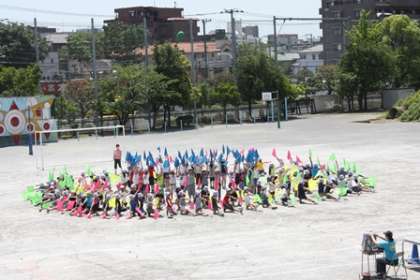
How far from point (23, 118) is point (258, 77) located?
81.4ft

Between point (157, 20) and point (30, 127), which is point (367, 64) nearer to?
point (30, 127)

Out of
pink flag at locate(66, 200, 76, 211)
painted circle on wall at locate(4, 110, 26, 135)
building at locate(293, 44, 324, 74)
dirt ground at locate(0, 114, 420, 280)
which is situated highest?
building at locate(293, 44, 324, 74)

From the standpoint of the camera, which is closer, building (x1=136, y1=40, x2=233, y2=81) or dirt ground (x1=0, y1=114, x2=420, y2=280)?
dirt ground (x1=0, y1=114, x2=420, y2=280)

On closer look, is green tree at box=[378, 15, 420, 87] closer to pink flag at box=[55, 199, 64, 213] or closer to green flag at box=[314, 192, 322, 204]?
green flag at box=[314, 192, 322, 204]

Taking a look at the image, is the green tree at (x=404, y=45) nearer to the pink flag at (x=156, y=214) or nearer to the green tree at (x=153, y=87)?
the green tree at (x=153, y=87)

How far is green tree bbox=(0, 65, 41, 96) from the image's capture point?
61969 mm

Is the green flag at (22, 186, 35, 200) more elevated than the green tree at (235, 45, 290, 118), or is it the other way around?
the green tree at (235, 45, 290, 118)

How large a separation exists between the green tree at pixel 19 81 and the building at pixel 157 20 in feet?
184

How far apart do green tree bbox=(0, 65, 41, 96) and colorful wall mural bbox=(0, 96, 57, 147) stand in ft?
14.0

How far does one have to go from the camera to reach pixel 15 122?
57.2 metres

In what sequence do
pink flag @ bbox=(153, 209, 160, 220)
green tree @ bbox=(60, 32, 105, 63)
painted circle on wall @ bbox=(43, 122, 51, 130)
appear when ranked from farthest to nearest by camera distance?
green tree @ bbox=(60, 32, 105, 63) < painted circle on wall @ bbox=(43, 122, 51, 130) < pink flag @ bbox=(153, 209, 160, 220)

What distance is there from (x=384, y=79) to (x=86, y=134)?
3304 cm

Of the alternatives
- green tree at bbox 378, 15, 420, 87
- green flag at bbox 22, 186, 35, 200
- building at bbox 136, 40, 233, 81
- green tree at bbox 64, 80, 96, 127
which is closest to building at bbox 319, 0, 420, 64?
building at bbox 136, 40, 233, 81

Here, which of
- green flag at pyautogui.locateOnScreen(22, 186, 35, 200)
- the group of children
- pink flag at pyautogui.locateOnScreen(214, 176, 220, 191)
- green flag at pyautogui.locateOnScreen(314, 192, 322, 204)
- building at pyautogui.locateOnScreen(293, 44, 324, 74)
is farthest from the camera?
building at pyautogui.locateOnScreen(293, 44, 324, 74)
